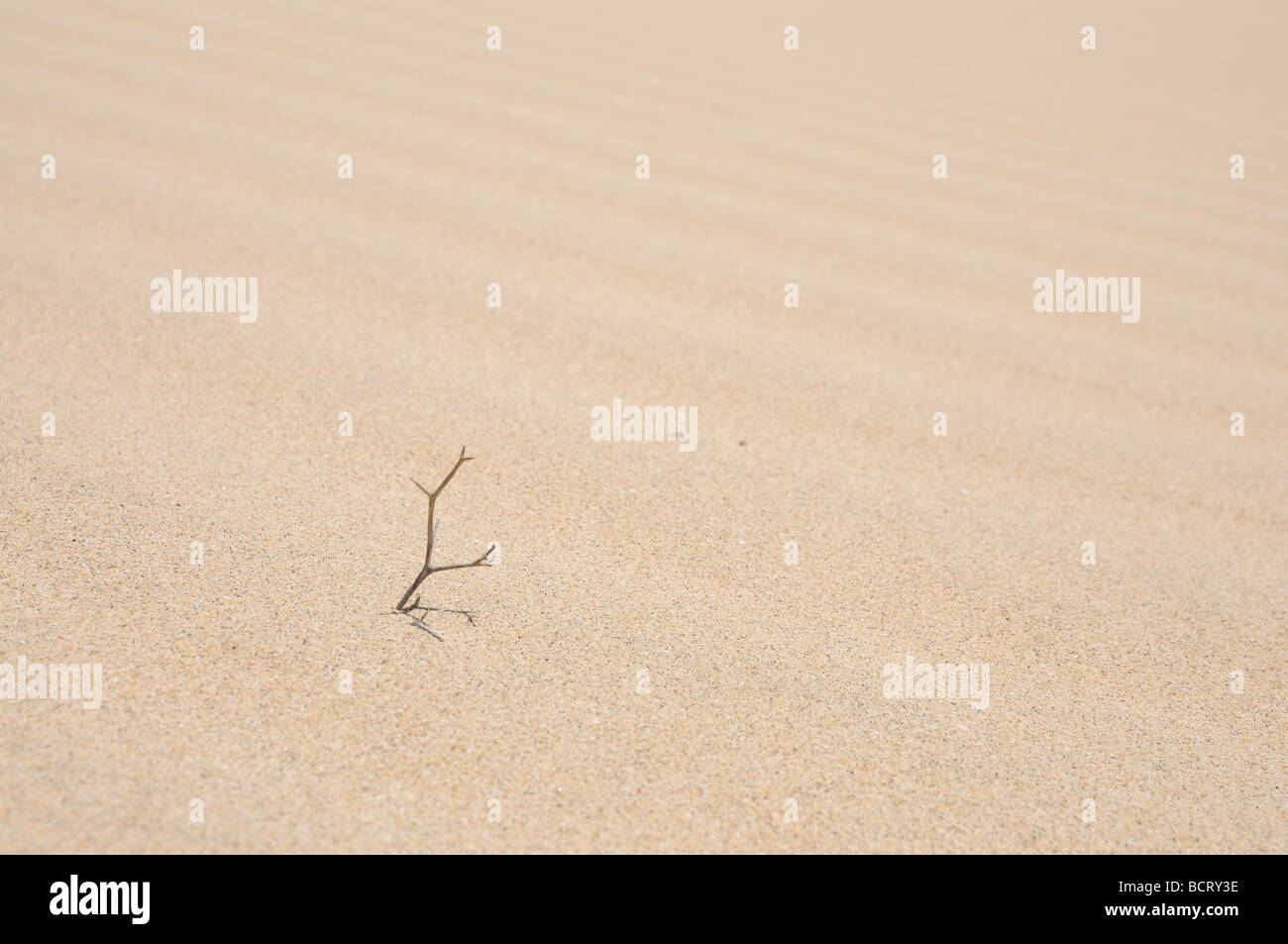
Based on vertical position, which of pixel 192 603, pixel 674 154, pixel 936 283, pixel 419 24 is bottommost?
pixel 192 603

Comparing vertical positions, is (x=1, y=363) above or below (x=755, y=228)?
below

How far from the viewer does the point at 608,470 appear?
6.59 feet

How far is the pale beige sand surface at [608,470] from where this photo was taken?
1.28m

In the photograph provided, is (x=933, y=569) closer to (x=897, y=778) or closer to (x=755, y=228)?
(x=897, y=778)

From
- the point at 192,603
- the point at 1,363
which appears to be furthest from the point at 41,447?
the point at 192,603

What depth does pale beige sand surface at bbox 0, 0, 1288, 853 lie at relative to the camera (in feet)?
4.21

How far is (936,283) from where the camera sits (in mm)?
3107

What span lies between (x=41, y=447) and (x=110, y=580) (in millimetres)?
481

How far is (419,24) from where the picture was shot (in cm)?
489

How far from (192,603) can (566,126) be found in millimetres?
3094

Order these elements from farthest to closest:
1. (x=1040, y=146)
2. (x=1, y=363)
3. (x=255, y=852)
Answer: (x=1040, y=146)
(x=1, y=363)
(x=255, y=852)

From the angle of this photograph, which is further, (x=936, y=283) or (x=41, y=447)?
(x=936, y=283)
